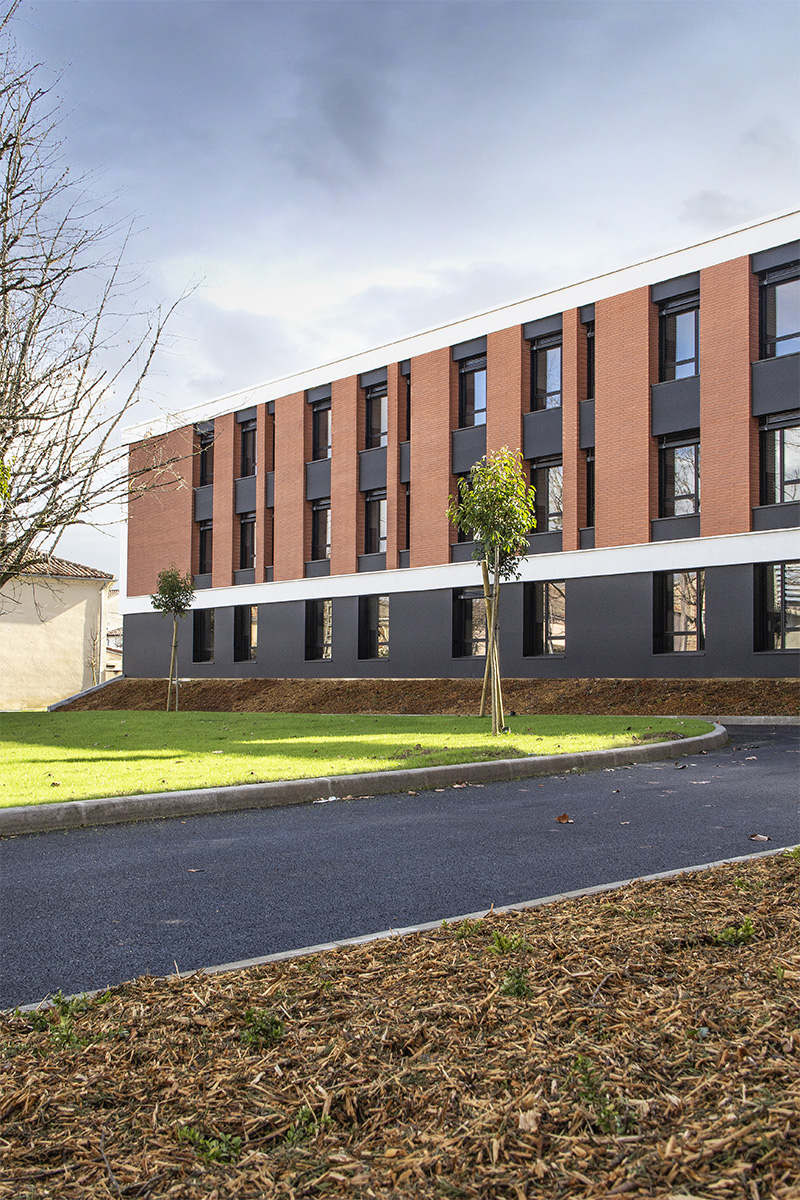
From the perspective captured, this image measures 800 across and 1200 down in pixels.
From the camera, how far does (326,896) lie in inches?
211

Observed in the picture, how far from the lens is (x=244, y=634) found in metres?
37.5

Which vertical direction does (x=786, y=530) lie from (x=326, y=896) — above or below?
above

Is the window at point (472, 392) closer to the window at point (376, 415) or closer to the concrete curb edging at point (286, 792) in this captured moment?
the window at point (376, 415)

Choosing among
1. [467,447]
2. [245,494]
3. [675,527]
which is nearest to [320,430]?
[245,494]

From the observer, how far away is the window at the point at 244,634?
37.2 metres

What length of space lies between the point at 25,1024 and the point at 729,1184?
2395 mm

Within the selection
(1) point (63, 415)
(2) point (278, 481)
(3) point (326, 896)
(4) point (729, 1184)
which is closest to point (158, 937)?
(3) point (326, 896)

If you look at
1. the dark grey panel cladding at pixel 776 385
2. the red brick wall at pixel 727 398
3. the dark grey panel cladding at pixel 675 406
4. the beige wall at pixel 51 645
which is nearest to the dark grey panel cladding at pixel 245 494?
the beige wall at pixel 51 645

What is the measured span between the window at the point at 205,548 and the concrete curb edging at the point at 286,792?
29617 mm

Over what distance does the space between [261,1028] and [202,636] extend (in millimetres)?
37084

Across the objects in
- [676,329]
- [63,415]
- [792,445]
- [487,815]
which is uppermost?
[676,329]

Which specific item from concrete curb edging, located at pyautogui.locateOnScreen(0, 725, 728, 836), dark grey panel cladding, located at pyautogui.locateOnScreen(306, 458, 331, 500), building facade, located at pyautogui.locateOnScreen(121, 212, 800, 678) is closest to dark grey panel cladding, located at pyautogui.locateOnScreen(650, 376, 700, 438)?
building facade, located at pyautogui.locateOnScreen(121, 212, 800, 678)

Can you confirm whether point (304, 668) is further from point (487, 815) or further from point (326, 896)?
point (326, 896)

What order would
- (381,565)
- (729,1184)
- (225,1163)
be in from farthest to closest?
(381,565) → (225,1163) → (729,1184)
